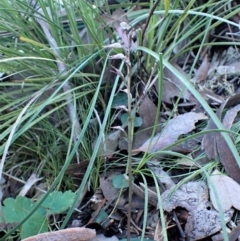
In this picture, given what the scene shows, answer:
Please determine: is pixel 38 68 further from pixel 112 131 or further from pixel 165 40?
pixel 165 40

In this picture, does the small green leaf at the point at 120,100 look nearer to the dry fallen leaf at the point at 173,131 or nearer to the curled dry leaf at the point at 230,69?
the dry fallen leaf at the point at 173,131

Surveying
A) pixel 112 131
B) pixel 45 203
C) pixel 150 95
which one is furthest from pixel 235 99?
pixel 45 203

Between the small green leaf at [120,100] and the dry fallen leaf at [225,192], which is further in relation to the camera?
the small green leaf at [120,100]

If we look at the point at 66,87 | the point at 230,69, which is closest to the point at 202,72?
the point at 230,69

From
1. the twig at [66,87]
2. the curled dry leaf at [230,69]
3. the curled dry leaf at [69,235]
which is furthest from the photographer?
the curled dry leaf at [230,69]

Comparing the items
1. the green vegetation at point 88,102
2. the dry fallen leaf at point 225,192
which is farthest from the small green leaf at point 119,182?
the dry fallen leaf at point 225,192

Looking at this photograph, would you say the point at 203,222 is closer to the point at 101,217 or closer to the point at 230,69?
the point at 101,217

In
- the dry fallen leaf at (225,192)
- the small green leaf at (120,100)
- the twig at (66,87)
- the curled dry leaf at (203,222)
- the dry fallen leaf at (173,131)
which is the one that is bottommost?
the curled dry leaf at (203,222)
